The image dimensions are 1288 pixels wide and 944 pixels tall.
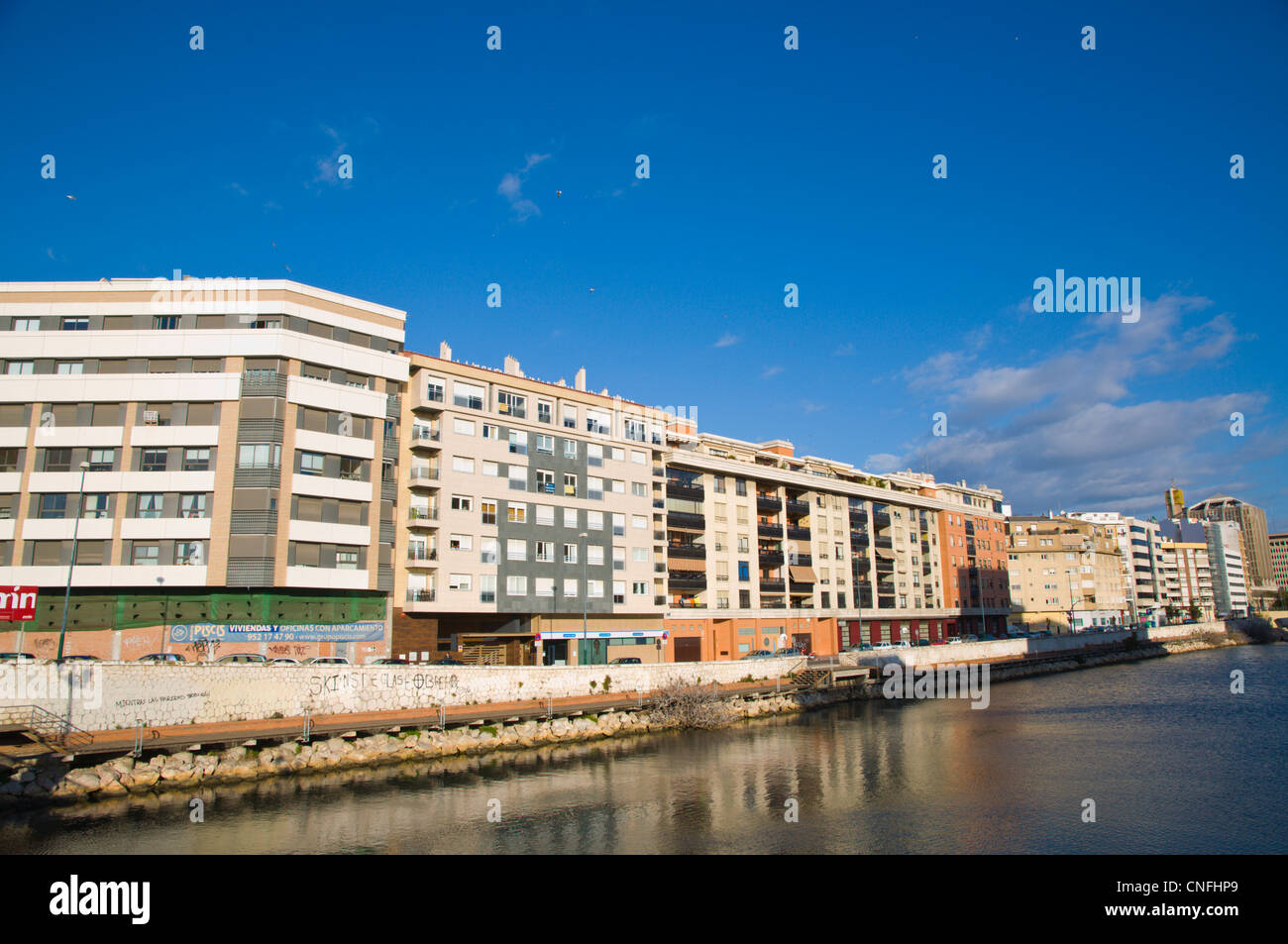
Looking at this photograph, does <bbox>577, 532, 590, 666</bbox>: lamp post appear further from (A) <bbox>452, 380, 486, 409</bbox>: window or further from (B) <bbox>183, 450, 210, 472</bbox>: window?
(B) <bbox>183, 450, 210, 472</bbox>: window

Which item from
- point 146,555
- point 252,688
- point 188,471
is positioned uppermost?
point 188,471

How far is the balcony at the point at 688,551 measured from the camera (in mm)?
74806

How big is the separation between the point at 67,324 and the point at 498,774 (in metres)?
41.4

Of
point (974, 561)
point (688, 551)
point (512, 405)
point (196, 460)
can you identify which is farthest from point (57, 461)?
point (974, 561)

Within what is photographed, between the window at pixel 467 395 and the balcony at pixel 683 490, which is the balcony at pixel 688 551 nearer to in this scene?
the balcony at pixel 683 490

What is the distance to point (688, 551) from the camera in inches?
2997

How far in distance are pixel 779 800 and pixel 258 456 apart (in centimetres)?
3735

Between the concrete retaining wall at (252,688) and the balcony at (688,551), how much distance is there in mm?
18147

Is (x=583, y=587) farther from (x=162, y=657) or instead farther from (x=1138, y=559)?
(x=1138, y=559)

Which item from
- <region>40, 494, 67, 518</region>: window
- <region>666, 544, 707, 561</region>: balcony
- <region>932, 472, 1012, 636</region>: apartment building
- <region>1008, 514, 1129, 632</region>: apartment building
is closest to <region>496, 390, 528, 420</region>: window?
<region>666, 544, 707, 561</region>: balcony

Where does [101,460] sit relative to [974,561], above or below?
above

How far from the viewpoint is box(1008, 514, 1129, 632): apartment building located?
141250 mm
